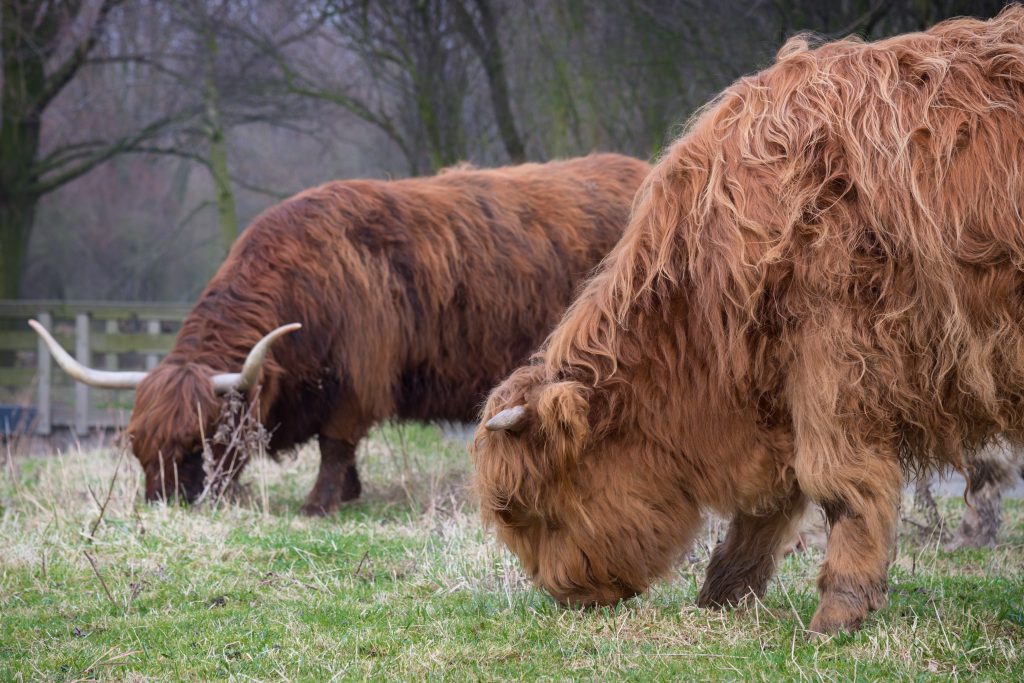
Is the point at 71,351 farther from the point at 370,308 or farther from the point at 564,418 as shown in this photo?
the point at 564,418

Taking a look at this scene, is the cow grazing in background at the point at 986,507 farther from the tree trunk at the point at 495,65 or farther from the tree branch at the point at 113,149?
the tree branch at the point at 113,149

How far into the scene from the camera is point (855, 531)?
11.9ft

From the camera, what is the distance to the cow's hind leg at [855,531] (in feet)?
11.7

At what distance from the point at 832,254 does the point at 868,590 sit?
3.57 feet

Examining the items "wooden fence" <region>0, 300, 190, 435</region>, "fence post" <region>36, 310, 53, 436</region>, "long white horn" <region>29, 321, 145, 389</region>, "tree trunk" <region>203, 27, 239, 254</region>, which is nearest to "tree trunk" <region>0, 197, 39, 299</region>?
"wooden fence" <region>0, 300, 190, 435</region>

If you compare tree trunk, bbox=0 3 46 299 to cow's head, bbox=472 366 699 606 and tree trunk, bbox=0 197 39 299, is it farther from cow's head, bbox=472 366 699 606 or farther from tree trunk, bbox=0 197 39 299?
cow's head, bbox=472 366 699 606

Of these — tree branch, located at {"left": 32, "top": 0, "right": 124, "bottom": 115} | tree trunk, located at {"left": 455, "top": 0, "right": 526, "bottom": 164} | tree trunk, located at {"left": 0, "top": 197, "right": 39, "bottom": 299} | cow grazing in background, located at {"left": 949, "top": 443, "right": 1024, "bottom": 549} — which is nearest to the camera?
cow grazing in background, located at {"left": 949, "top": 443, "right": 1024, "bottom": 549}

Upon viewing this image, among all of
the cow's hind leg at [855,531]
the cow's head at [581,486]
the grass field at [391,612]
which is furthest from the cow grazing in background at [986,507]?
the cow's head at [581,486]

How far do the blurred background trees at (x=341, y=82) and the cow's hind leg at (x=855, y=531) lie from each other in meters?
4.60

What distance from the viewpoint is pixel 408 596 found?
4.64 metres

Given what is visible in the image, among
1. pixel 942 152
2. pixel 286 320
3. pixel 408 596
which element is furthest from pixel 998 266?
pixel 286 320

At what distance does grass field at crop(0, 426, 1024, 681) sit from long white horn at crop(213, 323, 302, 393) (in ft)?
2.46

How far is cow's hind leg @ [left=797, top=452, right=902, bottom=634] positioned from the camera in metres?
3.57

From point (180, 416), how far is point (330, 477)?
1.12m
